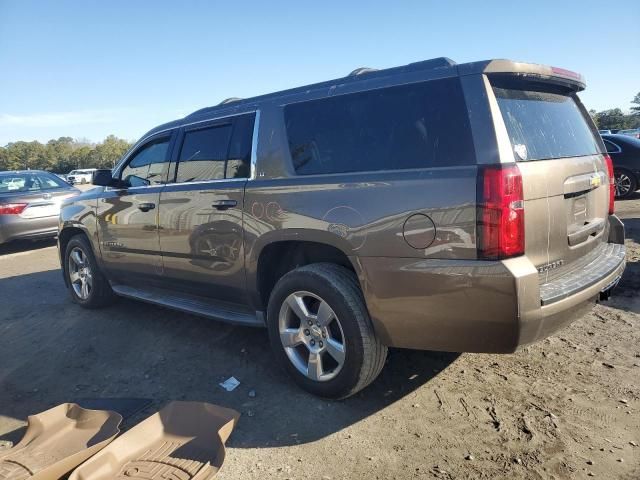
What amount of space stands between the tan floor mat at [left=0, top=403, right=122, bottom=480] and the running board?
1060 mm

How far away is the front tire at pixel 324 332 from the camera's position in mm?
2912

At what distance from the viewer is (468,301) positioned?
8.18 ft

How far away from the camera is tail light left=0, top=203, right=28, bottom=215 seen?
8898mm

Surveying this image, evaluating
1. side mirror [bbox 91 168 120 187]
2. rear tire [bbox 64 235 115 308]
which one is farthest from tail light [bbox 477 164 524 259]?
rear tire [bbox 64 235 115 308]

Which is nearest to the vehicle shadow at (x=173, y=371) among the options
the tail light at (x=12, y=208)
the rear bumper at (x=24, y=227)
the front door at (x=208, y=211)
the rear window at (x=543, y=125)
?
the front door at (x=208, y=211)

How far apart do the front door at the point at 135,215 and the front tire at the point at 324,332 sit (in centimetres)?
162

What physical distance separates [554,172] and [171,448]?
105 inches

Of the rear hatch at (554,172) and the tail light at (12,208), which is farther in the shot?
the tail light at (12,208)

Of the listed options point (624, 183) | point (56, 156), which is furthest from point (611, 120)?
point (56, 156)

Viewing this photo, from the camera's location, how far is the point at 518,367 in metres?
3.45

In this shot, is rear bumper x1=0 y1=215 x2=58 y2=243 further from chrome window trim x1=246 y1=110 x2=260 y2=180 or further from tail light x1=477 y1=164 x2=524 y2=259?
tail light x1=477 y1=164 x2=524 y2=259

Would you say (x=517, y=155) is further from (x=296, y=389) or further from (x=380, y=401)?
(x=296, y=389)

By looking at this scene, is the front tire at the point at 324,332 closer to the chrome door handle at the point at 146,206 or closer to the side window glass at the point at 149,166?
the chrome door handle at the point at 146,206

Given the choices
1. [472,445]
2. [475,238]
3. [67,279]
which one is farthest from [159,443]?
[67,279]
